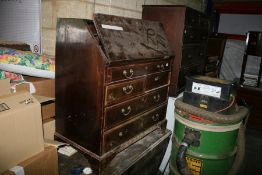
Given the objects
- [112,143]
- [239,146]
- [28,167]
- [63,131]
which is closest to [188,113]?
[239,146]

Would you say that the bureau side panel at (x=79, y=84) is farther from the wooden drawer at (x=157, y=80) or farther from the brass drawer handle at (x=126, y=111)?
the wooden drawer at (x=157, y=80)

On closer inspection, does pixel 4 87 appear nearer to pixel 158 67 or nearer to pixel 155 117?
pixel 158 67

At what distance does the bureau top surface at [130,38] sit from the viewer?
1558 mm

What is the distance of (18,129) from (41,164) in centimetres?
31

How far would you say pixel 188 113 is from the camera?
2314mm

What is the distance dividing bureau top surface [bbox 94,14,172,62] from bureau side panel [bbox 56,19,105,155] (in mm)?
96

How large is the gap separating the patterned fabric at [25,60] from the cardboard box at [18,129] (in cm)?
31

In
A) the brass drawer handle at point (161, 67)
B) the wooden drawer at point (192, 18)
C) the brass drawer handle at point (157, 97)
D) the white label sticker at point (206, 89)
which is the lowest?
the brass drawer handle at point (157, 97)

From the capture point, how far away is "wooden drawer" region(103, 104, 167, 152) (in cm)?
171

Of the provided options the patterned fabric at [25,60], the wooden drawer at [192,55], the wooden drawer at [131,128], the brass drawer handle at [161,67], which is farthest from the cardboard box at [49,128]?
the wooden drawer at [192,55]

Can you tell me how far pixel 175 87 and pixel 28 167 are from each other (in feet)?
5.76

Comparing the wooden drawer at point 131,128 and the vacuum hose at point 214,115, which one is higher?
the vacuum hose at point 214,115

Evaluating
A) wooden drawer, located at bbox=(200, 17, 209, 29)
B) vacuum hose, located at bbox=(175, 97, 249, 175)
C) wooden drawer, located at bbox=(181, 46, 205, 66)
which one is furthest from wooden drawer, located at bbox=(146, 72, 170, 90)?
wooden drawer, located at bbox=(200, 17, 209, 29)

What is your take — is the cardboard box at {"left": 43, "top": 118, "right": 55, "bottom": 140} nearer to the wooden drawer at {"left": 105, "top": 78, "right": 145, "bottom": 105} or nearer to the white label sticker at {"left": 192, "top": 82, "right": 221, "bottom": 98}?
the wooden drawer at {"left": 105, "top": 78, "right": 145, "bottom": 105}
